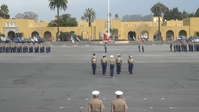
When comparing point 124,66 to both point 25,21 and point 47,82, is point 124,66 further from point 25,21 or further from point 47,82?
point 25,21

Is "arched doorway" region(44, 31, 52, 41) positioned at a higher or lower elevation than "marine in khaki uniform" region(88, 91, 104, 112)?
higher

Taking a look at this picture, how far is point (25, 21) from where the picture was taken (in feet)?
307

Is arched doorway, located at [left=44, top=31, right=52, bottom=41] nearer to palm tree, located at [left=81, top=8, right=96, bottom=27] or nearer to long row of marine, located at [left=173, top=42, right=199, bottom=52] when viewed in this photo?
palm tree, located at [left=81, top=8, right=96, bottom=27]

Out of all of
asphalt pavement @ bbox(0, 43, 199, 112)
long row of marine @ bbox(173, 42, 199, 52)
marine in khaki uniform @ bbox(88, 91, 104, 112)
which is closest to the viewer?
marine in khaki uniform @ bbox(88, 91, 104, 112)

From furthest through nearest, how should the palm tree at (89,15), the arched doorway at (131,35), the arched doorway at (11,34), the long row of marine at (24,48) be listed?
the palm tree at (89,15), the arched doorway at (131,35), the arched doorway at (11,34), the long row of marine at (24,48)

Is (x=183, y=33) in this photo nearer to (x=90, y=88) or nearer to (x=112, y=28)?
(x=112, y=28)

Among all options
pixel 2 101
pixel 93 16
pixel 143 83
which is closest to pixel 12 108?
pixel 2 101

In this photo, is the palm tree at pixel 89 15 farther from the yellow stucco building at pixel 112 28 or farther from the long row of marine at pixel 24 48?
the long row of marine at pixel 24 48

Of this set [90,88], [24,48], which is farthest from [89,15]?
[90,88]

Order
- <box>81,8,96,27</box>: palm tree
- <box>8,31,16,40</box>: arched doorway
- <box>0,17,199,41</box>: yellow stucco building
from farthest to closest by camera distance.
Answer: <box>81,8,96,27</box>: palm tree, <box>8,31,16,40</box>: arched doorway, <box>0,17,199,41</box>: yellow stucco building

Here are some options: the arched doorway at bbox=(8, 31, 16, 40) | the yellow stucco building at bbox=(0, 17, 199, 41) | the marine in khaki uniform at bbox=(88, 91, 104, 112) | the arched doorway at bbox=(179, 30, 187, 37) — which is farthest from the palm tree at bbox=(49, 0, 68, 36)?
the marine in khaki uniform at bbox=(88, 91, 104, 112)

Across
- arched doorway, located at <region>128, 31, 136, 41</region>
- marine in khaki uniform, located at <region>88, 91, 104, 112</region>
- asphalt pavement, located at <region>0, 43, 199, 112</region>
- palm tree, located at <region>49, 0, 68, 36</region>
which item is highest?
palm tree, located at <region>49, 0, 68, 36</region>

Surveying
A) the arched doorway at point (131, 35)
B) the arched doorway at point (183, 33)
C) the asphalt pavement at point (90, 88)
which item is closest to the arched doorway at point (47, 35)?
the arched doorway at point (131, 35)

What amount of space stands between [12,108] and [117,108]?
18.8ft
